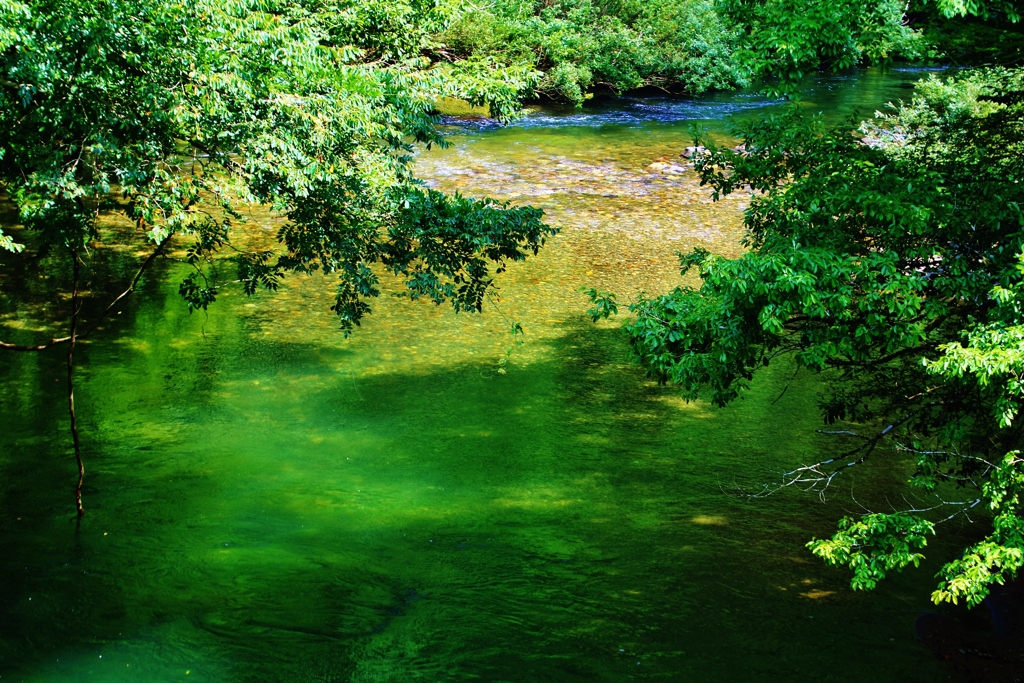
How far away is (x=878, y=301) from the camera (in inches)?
256

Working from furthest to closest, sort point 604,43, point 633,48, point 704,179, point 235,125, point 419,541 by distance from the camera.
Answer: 1. point 633,48
2. point 604,43
3. point 419,541
4. point 704,179
5. point 235,125

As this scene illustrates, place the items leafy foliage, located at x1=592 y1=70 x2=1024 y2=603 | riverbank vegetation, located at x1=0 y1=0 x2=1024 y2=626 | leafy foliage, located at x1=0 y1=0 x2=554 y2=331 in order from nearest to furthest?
1. leafy foliage, located at x1=592 y1=70 x2=1024 y2=603
2. riverbank vegetation, located at x1=0 y1=0 x2=1024 y2=626
3. leafy foliage, located at x1=0 y1=0 x2=554 y2=331

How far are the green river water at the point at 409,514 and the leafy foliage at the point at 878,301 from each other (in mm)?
2102

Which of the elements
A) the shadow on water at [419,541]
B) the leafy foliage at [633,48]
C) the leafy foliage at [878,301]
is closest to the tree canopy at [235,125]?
the shadow on water at [419,541]

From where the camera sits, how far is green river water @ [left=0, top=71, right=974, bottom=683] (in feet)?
26.6

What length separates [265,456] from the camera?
1122cm

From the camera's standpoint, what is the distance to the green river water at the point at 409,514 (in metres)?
8.09

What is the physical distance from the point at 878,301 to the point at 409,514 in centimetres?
588

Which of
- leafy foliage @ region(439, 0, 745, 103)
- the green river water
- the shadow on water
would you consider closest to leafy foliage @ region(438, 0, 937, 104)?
leafy foliage @ region(439, 0, 745, 103)

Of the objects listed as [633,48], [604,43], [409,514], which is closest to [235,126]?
[409,514]

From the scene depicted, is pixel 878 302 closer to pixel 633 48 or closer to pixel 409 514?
pixel 409 514

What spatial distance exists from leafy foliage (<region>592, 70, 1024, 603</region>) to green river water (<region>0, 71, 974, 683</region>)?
2.10 m

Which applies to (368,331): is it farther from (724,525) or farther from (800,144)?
(800,144)

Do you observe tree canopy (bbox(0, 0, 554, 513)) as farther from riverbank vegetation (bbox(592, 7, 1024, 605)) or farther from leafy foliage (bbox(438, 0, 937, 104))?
leafy foliage (bbox(438, 0, 937, 104))
